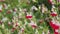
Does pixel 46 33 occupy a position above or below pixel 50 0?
below

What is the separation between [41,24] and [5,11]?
603 millimetres

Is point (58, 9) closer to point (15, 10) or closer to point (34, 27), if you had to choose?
point (15, 10)

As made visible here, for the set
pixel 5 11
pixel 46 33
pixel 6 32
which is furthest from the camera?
pixel 5 11

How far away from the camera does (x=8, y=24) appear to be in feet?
8.66

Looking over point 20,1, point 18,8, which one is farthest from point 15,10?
point 20,1

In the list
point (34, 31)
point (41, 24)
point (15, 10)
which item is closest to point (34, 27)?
point (34, 31)

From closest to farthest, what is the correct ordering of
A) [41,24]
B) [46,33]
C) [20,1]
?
1. [46,33]
2. [41,24]
3. [20,1]

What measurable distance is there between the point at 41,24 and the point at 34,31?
1.08 ft

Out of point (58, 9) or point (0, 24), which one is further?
point (58, 9)

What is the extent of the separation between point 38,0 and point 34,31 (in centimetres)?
113

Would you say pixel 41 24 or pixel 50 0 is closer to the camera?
pixel 41 24

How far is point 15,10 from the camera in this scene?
300 cm

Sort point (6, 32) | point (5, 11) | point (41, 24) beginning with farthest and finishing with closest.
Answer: point (5, 11)
point (41, 24)
point (6, 32)

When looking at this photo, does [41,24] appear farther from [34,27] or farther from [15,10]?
[15,10]
